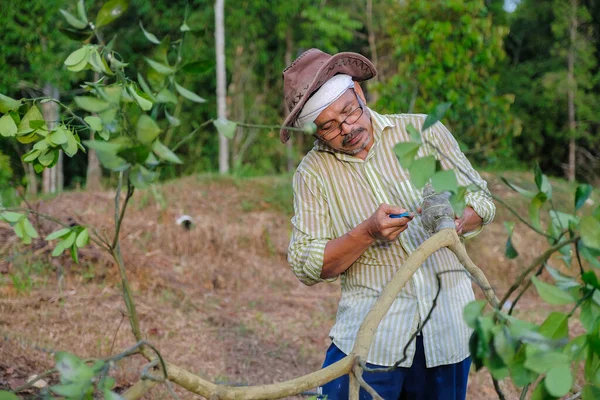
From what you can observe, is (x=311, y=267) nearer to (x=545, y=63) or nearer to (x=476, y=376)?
(x=476, y=376)

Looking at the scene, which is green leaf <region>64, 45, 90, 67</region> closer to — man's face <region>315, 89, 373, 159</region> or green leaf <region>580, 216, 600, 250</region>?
man's face <region>315, 89, 373, 159</region>

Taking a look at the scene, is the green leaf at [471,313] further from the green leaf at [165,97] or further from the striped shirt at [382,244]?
the striped shirt at [382,244]

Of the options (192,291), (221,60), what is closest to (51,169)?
(221,60)

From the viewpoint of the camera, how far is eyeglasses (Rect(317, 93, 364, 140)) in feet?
6.93

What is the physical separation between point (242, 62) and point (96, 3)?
245cm

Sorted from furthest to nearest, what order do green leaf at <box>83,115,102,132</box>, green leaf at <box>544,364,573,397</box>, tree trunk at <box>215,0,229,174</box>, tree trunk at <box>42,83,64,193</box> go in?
tree trunk at <box>215,0,229,174</box> < tree trunk at <box>42,83,64,193</box> < green leaf at <box>83,115,102,132</box> < green leaf at <box>544,364,573,397</box>

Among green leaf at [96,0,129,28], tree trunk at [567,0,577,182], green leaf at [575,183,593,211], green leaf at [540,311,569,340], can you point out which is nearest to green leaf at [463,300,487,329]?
green leaf at [540,311,569,340]

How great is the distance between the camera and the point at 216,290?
532 cm

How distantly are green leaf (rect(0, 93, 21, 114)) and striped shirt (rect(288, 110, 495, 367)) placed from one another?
2.93 ft

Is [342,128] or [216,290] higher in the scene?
[342,128]

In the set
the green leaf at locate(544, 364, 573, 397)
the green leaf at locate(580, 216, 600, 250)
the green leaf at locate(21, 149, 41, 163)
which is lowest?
the green leaf at locate(544, 364, 573, 397)

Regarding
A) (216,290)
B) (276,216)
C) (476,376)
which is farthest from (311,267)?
(276,216)

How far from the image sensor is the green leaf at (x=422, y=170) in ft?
3.71

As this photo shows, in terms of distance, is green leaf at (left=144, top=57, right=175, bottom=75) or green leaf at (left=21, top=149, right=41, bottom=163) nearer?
green leaf at (left=144, top=57, right=175, bottom=75)
